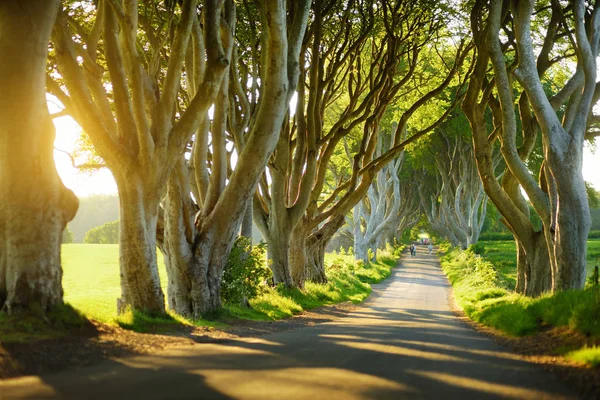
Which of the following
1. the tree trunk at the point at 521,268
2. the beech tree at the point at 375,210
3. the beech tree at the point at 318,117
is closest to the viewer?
the tree trunk at the point at 521,268

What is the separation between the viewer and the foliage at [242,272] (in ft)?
46.4

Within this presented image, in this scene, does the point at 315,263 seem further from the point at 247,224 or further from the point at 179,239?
the point at 179,239

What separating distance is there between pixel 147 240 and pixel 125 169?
1174 millimetres

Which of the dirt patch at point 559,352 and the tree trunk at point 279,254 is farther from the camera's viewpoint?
the tree trunk at point 279,254

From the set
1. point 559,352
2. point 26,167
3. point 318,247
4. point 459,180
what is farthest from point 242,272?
point 459,180

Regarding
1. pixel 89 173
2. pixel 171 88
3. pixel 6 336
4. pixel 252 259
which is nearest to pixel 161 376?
pixel 6 336

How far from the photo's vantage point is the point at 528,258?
1549cm

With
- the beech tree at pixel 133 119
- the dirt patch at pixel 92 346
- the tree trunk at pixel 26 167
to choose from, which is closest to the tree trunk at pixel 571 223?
the dirt patch at pixel 92 346

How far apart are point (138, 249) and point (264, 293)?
22.8ft

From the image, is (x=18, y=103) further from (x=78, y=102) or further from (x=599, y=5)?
(x=599, y=5)

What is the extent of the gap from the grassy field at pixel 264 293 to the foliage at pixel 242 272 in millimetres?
404

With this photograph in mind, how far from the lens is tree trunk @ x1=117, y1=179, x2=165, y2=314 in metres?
10.2

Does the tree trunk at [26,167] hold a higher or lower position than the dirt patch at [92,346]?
higher

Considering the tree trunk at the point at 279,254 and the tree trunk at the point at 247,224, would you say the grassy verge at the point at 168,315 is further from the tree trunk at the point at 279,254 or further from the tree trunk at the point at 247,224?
the tree trunk at the point at 247,224
